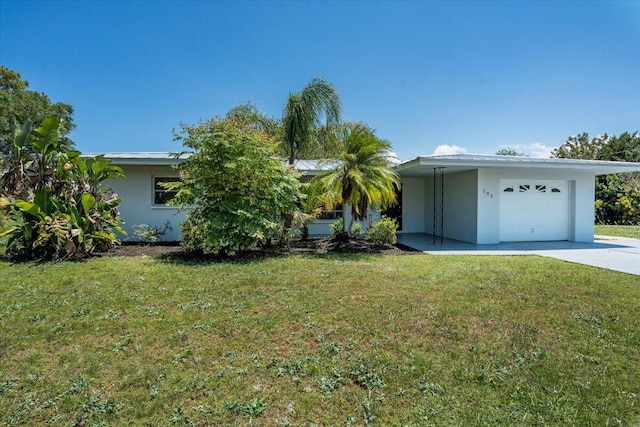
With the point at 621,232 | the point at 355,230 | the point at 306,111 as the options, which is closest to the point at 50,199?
the point at 306,111

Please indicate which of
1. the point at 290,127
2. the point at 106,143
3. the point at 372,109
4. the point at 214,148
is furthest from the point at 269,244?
the point at 106,143

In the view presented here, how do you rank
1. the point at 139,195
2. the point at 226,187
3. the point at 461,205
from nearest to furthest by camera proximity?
the point at 226,187, the point at 139,195, the point at 461,205

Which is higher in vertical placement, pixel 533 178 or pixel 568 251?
pixel 533 178

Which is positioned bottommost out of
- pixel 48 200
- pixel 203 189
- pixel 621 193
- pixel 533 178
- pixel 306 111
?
pixel 48 200

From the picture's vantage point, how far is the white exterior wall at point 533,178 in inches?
442

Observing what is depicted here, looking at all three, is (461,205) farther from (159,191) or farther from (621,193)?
(621,193)

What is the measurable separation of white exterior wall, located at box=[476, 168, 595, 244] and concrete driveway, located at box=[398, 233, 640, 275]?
0.72 m

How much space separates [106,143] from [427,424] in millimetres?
18603

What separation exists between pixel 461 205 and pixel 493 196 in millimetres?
1286

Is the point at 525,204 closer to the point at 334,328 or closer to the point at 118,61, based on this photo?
the point at 334,328

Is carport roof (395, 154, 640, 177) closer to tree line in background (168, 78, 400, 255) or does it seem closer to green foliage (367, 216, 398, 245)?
tree line in background (168, 78, 400, 255)

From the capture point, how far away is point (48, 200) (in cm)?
758

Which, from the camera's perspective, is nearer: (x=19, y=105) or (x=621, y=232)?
(x=621, y=232)

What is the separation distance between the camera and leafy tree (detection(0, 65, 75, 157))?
21.7 metres
